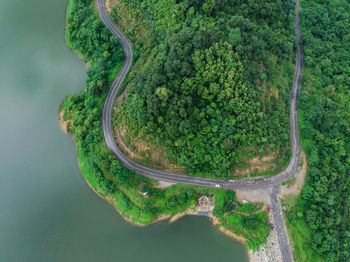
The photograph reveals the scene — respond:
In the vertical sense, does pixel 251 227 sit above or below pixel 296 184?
below

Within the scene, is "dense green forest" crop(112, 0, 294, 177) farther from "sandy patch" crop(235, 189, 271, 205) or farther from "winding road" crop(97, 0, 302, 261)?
"sandy patch" crop(235, 189, 271, 205)

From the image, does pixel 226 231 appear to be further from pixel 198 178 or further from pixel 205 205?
pixel 198 178

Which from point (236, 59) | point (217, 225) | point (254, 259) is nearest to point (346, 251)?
point (254, 259)

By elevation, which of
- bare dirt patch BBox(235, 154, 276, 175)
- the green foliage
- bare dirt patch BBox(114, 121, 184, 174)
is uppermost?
bare dirt patch BBox(114, 121, 184, 174)

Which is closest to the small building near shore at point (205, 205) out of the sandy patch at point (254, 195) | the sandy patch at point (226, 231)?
the sandy patch at point (226, 231)

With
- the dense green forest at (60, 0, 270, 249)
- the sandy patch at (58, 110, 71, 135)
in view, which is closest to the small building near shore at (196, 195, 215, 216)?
the dense green forest at (60, 0, 270, 249)

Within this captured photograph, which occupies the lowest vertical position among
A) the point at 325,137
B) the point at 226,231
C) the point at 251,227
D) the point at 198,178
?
the point at 226,231

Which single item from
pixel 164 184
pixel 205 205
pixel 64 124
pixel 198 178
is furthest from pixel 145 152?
pixel 64 124

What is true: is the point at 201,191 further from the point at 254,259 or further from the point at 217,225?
the point at 254,259
